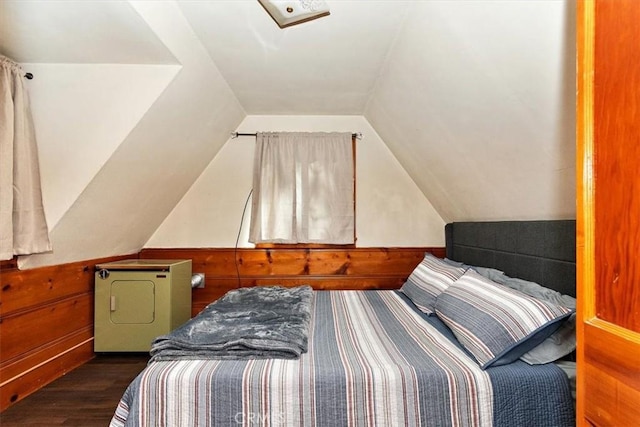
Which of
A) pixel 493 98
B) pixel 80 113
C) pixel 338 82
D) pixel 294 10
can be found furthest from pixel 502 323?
pixel 80 113

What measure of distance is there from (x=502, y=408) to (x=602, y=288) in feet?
2.31

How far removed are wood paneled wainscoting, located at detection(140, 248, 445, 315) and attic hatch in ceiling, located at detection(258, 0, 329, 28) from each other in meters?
2.14

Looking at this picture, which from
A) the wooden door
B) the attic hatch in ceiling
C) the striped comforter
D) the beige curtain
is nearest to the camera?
the wooden door

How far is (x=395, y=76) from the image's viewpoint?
231 cm

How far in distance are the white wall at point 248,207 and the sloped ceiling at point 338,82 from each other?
0.37m

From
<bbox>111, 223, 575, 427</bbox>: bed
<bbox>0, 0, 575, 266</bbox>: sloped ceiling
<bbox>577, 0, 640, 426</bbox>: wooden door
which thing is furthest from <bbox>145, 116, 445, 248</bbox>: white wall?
<bbox>577, 0, 640, 426</bbox>: wooden door

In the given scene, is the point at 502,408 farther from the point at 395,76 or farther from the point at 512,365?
the point at 395,76

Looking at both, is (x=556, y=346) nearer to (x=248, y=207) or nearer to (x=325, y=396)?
(x=325, y=396)

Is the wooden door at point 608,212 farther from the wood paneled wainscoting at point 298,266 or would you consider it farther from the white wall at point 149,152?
the wood paneled wainscoting at point 298,266

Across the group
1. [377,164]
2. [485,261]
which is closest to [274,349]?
[485,261]

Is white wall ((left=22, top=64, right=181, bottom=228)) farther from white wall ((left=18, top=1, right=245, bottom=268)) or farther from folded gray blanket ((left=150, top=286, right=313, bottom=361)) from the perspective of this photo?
folded gray blanket ((left=150, top=286, right=313, bottom=361))

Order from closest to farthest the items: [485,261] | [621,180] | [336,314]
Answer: [621,180] → [336,314] → [485,261]

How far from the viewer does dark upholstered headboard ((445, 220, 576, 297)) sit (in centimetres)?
163

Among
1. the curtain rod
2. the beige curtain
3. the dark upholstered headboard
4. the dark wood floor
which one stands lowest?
the dark wood floor
